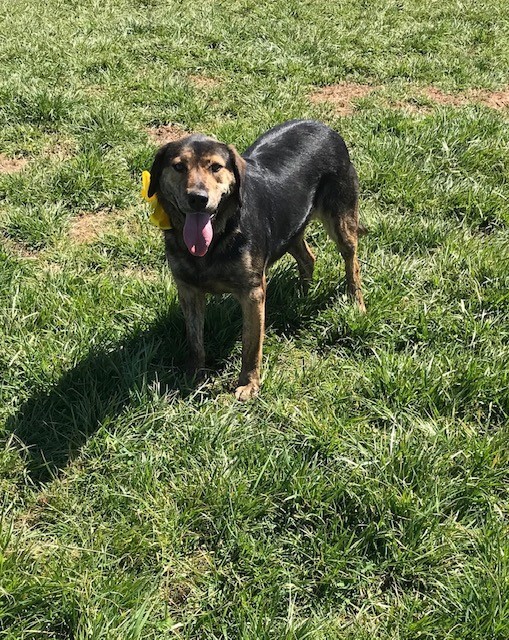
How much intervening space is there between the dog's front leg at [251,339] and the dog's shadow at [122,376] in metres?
0.18

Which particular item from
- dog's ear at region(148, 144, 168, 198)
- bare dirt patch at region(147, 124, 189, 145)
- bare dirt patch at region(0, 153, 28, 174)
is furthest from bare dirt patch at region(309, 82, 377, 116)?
dog's ear at region(148, 144, 168, 198)

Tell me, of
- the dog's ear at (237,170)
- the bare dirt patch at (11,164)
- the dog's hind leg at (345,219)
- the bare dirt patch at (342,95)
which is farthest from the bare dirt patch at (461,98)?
the bare dirt patch at (11,164)

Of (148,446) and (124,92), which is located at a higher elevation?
(124,92)

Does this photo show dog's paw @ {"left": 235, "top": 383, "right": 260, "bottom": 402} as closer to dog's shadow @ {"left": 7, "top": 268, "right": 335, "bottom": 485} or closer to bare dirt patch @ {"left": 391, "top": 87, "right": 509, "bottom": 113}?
dog's shadow @ {"left": 7, "top": 268, "right": 335, "bottom": 485}

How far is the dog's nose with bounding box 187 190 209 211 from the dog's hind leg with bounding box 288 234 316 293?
50.7 inches

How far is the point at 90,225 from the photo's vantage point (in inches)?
184

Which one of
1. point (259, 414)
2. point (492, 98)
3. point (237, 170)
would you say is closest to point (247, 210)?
point (237, 170)

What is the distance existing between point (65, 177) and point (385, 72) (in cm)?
456

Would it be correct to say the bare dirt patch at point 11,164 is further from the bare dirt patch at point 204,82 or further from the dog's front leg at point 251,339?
the dog's front leg at point 251,339

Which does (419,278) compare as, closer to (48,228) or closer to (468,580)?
(468,580)

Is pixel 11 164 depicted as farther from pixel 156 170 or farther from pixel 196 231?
pixel 196 231

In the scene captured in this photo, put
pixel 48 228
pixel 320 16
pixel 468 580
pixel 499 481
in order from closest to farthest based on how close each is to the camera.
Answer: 1. pixel 468 580
2. pixel 499 481
3. pixel 48 228
4. pixel 320 16

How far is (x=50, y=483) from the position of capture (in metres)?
2.71

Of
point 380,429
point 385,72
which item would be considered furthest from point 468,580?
point 385,72
